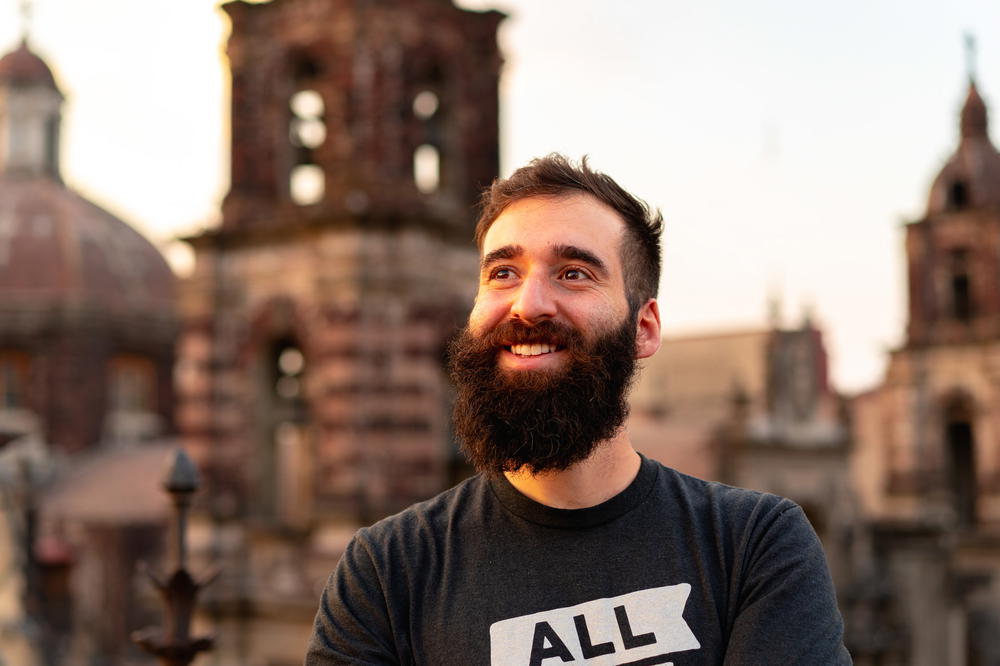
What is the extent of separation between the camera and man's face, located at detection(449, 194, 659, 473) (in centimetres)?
250

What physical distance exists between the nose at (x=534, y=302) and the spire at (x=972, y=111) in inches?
1305

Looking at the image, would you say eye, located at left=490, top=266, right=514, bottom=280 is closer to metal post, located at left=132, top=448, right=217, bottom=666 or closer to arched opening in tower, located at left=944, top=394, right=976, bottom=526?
metal post, located at left=132, top=448, right=217, bottom=666

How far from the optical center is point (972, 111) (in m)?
→ 33.0

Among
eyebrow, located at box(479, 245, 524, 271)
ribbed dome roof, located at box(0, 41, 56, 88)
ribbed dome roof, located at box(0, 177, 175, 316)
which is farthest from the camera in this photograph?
ribbed dome roof, located at box(0, 41, 56, 88)

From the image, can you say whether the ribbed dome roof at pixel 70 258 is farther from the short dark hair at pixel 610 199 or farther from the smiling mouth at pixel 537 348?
the smiling mouth at pixel 537 348

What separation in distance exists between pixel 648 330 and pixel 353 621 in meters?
0.91

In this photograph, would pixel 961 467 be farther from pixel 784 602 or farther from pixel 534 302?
pixel 534 302

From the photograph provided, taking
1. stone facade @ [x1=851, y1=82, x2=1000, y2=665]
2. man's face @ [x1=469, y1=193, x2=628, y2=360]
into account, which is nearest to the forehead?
man's face @ [x1=469, y1=193, x2=628, y2=360]

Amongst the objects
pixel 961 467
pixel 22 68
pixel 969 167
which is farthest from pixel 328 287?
pixel 22 68

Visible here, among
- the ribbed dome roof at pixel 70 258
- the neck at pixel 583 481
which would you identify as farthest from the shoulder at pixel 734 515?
the ribbed dome roof at pixel 70 258

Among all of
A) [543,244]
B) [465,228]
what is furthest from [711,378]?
[543,244]

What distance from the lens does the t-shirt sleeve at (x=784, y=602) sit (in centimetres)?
231

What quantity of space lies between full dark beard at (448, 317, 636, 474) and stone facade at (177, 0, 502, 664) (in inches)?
571

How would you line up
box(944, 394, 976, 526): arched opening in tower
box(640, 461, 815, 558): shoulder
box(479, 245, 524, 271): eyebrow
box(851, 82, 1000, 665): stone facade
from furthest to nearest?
box(944, 394, 976, 526): arched opening in tower
box(851, 82, 1000, 665): stone facade
box(479, 245, 524, 271): eyebrow
box(640, 461, 815, 558): shoulder
